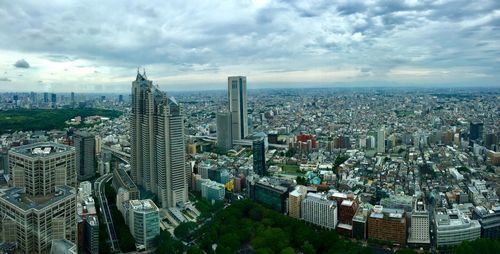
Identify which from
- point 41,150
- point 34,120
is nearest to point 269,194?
point 41,150

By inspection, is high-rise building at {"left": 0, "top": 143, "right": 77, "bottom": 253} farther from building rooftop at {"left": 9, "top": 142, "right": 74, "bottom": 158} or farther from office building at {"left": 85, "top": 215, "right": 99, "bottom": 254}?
office building at {"left": 85, "top": 215, "right": 99, "bottom": 254}

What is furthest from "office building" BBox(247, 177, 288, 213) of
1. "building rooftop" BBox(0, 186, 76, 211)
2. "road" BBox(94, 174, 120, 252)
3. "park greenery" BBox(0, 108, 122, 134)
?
"park greenery" BBox(0, 108, 122, 134)

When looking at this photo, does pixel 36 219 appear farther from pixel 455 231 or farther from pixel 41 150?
pixel 455 231

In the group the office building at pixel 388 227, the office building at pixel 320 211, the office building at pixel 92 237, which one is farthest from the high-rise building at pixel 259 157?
the office building at pixel 92 237

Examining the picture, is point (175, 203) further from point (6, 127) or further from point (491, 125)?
point (491, 125)

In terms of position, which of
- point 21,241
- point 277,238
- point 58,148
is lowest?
point 277,238

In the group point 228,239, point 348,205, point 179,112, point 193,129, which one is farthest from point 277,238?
point 193,129

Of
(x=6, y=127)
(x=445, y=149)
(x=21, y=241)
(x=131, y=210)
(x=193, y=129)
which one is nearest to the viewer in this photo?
(x=21, y=241)
